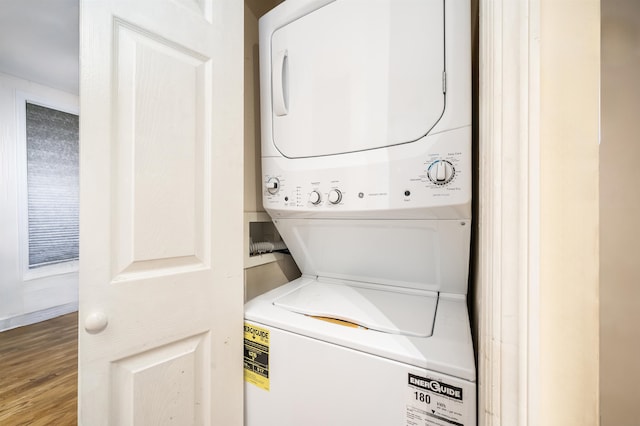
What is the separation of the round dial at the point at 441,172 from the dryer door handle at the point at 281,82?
0.67 m

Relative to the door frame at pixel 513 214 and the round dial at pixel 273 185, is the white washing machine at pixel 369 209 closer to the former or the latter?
the round dial at pixel 273 185

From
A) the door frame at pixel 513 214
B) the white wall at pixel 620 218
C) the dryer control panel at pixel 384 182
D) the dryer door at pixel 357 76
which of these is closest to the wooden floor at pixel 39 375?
the dryer control panel at pixel 384 182

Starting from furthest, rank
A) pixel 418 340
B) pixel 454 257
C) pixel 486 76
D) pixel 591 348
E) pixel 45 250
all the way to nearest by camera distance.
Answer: pixel 45 250 < pixel 454 257 < pixel 418 340 < pixel 486 76 < pixel 591 348

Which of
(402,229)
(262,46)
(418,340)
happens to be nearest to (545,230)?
(418,340)

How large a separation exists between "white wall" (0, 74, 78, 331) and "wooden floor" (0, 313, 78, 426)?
0.80 ft

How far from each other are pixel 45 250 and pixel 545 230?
4.95m

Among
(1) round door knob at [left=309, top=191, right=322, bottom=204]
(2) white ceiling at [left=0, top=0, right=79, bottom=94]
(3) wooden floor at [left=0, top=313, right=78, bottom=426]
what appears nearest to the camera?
(1) round door knob at [left=309, top=191, right=322, bottom=204]

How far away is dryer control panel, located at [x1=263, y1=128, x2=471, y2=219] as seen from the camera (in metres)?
0.86

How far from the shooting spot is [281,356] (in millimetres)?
938

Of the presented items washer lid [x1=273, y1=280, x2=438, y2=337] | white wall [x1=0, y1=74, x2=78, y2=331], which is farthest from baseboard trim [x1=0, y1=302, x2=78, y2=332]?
washer lid [x1=273, y1=280, x2=438, y2=337]

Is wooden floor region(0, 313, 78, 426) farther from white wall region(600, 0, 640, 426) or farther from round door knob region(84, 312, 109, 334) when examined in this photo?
white wall region(600, 0, 640, 426)

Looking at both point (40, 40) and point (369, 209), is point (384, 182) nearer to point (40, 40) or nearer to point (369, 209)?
point (369, 209)

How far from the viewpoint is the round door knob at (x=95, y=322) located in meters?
0.71

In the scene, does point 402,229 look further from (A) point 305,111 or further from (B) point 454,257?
(A) point 305,111
